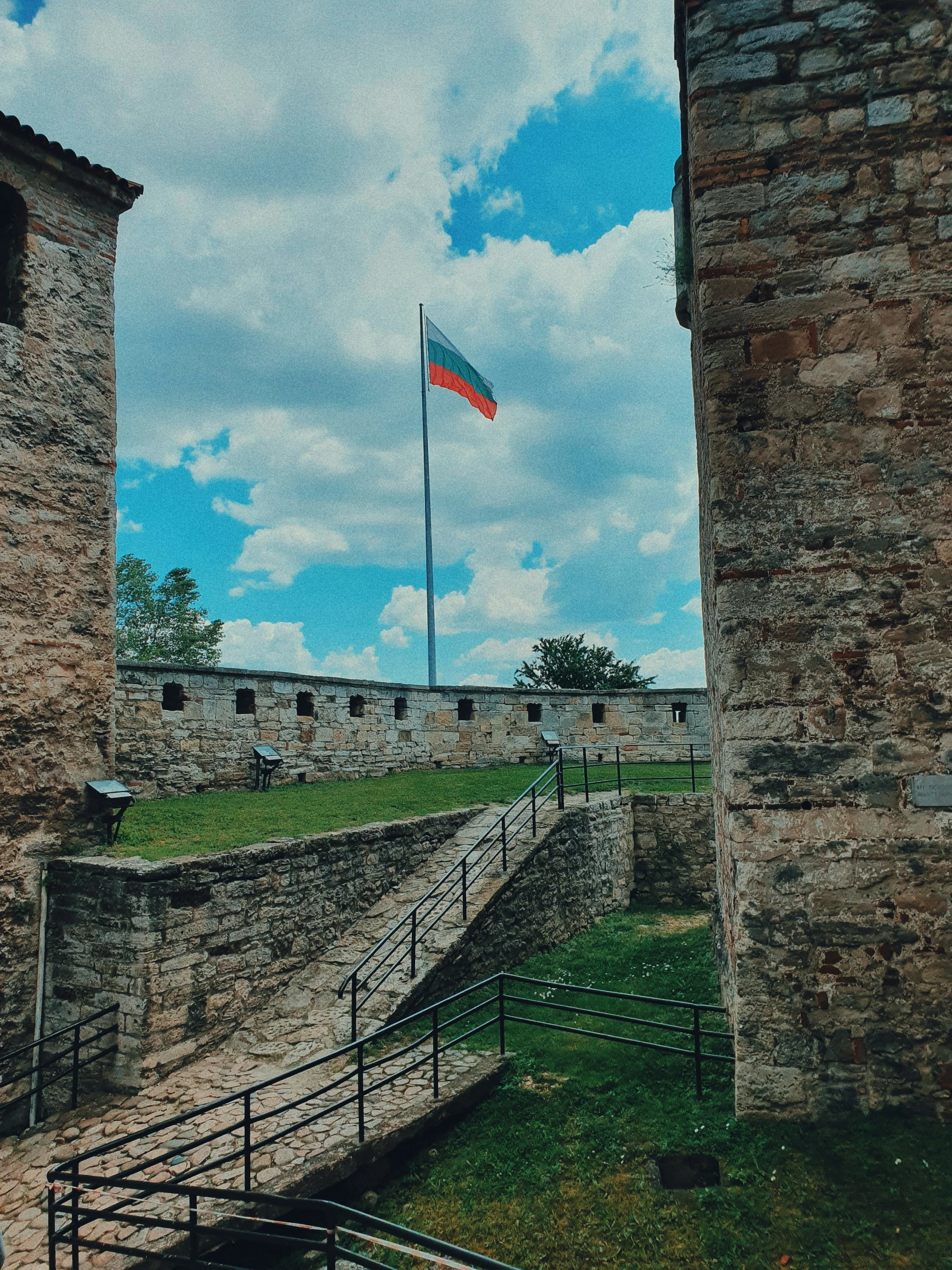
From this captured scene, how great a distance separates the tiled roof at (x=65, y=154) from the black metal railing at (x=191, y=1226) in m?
10.2

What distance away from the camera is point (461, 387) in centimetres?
2038

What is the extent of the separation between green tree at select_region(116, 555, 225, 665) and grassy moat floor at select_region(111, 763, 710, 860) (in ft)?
53.0

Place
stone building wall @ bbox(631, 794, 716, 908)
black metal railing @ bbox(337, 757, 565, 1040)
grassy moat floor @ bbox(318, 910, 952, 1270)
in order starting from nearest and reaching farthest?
1. grassy moat floor @ bbox(318, 910, 952, 1270)
2. black metal railing @ bbox(337, 757, 565, 1040)
3. stone building wall @ bbox(631, 794, 716, 908)

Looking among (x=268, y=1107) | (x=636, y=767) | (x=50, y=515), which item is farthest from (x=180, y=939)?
(x=636, y=767)

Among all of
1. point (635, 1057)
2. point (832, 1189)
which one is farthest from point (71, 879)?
point (832, 1189)

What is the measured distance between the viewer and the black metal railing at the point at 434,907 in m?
8.19

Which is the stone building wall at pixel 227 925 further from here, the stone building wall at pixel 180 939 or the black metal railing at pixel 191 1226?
the black metal railing at pixel 191 1226

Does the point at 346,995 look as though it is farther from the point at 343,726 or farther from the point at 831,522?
the point at 343,726

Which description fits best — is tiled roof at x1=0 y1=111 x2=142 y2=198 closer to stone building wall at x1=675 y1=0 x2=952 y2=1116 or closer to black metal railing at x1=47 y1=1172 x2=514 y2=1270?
stone building wall at x1=675 y1=0 x2=952 y2=1116

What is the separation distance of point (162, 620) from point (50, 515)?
21333 mm

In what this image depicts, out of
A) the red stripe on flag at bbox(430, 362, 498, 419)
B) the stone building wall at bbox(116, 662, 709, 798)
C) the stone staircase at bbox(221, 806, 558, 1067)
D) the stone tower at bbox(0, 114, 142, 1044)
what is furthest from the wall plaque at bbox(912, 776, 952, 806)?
the red stripe on flag at bbox(430, 362, 498, 419)

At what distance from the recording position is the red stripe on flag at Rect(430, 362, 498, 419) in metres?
19.9

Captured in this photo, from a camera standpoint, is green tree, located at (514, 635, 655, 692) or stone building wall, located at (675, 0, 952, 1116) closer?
stone building wall, located at (675, 0, 952, 1116)

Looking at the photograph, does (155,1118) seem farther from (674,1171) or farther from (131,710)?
(131,710)
